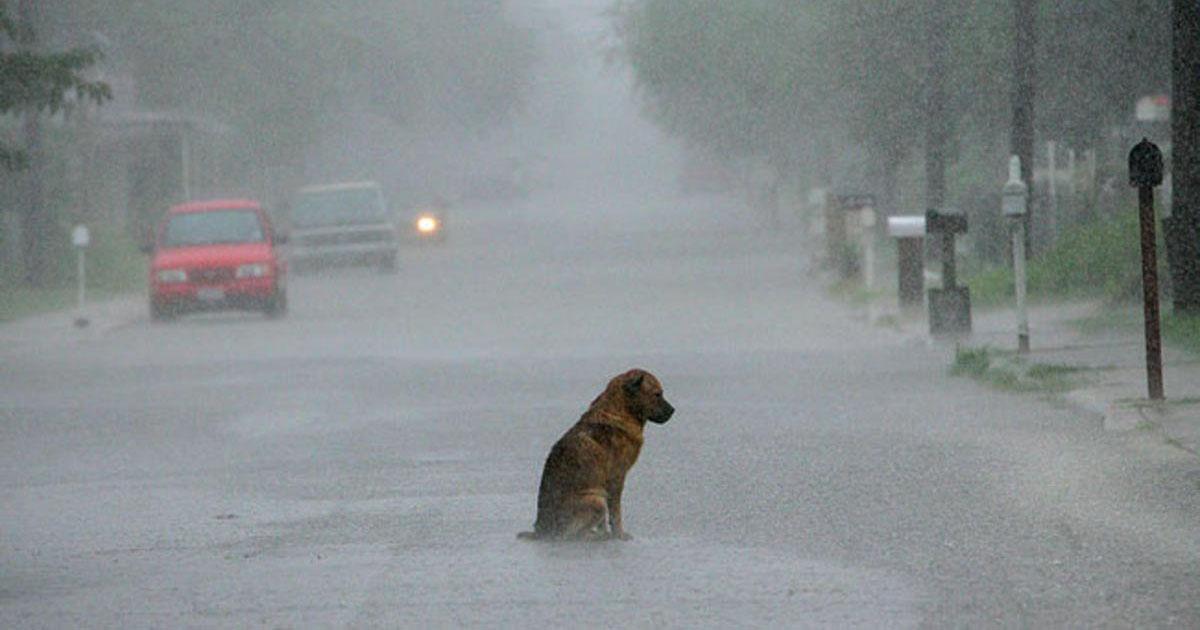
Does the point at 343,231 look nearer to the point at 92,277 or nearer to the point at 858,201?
the point at 92,277

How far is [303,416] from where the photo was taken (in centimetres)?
1855

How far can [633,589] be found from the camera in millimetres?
9438

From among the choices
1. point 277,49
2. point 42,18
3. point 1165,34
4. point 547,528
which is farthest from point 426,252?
point 547,528

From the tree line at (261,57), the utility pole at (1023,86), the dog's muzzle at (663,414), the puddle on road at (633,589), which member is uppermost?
the tree line at (261,57)

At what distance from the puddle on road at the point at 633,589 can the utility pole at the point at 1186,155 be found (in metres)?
12.3

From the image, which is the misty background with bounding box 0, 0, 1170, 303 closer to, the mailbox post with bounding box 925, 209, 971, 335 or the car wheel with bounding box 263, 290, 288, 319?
the car wheel with bounding box 263, 290, 288, 319

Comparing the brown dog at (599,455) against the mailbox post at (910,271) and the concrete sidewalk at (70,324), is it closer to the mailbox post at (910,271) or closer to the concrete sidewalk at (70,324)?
the mailbox post at (910,271)

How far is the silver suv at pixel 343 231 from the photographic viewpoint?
50719 millimetres

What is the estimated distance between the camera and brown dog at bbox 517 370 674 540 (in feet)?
33.4

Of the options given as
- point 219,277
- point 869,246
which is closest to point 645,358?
point 869,246

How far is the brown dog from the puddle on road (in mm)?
176

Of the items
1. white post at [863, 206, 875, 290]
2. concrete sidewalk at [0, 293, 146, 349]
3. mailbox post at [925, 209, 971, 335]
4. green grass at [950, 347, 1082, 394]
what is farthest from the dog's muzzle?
white post at [863, 206, 875, 290]

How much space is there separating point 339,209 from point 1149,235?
36.5m

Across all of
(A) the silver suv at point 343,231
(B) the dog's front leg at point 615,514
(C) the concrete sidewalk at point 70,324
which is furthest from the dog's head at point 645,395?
(A) the silver suv at point 343,231
